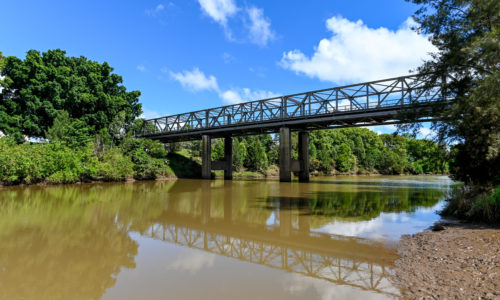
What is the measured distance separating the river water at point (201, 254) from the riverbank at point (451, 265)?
355 mm

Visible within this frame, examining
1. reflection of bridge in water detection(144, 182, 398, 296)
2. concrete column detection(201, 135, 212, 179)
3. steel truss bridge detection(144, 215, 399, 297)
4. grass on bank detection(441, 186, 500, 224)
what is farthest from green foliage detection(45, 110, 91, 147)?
grass on bank detection(441, 186, 500, 224)

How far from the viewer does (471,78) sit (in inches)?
416

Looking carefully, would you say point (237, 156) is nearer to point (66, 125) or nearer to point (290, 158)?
point (290, 158)

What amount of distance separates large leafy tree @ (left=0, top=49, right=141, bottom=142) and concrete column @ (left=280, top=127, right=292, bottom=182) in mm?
24451

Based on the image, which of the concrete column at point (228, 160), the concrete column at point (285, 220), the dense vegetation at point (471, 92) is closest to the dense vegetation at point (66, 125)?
the concrete column at point (228, 160)

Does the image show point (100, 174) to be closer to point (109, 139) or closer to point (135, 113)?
point (109, 139)

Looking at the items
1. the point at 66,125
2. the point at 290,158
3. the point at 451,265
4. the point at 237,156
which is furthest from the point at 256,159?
the point at 451,265

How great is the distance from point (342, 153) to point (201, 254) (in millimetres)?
73380

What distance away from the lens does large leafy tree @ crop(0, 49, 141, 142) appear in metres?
32.9

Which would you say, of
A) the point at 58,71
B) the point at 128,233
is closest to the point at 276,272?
the point at 128,233

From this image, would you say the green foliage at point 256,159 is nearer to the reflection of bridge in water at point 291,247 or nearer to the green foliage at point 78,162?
the green foliage at point 78,162

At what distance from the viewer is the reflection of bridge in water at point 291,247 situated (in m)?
5.26

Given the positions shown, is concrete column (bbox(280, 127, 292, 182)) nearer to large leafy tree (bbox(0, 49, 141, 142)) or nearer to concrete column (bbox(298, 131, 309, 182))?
concrete column (bbox(298, 131, 309, 182))

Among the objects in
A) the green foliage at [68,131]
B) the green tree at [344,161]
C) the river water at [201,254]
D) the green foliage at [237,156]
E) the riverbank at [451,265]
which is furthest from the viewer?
the green tree at [344,161]
